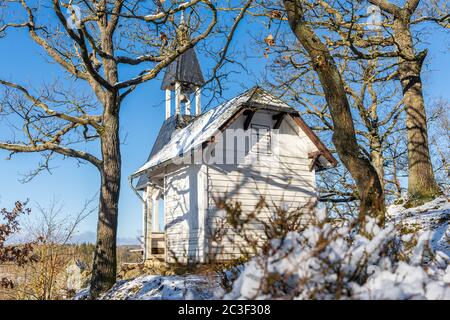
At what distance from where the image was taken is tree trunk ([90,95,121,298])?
30.8 ft

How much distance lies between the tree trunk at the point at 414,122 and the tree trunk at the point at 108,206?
8.28 m

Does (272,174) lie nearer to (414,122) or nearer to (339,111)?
(414,122)

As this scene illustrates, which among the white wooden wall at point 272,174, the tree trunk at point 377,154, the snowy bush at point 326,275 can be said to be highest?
the tree trunk at point 377,154

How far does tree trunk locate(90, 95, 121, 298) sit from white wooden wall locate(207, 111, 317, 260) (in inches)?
130

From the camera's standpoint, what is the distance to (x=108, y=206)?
9758 millimetres

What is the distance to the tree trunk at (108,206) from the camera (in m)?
9.40

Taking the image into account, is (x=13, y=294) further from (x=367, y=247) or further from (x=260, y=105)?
(x=367, y=247)

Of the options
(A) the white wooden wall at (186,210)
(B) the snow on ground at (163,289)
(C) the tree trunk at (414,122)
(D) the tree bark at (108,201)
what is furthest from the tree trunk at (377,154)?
(B) the snow on ground at (163,289)

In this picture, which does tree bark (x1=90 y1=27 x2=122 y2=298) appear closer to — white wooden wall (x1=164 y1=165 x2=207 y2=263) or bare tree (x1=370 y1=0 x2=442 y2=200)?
white wooden wall (x1=164 y1=165 x2=207 y2=263)

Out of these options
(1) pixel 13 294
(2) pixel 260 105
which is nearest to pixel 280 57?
(2) pixel 260 105

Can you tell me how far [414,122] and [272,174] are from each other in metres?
4.76

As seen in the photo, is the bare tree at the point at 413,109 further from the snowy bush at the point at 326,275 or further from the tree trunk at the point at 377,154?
the snowy bush at the point at 326,275

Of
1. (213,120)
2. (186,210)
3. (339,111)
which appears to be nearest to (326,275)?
(339,111)
